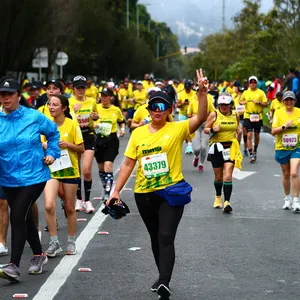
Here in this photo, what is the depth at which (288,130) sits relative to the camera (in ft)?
43.4

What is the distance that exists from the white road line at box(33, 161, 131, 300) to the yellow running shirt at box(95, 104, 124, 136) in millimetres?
2397

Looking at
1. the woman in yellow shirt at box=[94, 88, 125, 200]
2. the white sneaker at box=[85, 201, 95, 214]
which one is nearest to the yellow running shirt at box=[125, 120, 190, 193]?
the white sneaker at box=[85, 201, 95, 214]

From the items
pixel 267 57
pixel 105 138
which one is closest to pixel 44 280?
pixel 105 138

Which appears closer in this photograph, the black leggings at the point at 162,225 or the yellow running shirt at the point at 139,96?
the black leggings at the point at 162,225

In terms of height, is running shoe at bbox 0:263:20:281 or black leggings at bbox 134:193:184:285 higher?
black leggings at bbox 134:193:184:285

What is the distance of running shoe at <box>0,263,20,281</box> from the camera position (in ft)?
25.9

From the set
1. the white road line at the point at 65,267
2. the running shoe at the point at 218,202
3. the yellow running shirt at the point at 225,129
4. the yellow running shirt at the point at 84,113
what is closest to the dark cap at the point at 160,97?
the white road line at the point at 65,267

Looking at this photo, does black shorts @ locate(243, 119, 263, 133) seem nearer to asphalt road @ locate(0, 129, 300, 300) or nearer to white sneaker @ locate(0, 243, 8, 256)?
asphalt road @ locate(0, 129, 300, 300)

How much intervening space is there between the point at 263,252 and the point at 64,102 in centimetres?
275

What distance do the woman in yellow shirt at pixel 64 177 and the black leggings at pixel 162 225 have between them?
6.54ft

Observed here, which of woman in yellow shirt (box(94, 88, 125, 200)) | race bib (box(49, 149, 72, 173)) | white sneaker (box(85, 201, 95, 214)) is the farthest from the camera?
woman in yellow shirt (box(94, 88, 125, 200))

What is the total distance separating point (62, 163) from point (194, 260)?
177 cm

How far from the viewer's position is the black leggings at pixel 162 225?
7309 mm

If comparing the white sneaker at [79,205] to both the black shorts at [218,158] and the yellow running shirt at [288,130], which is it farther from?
the yellow running shirt at [288,130]
